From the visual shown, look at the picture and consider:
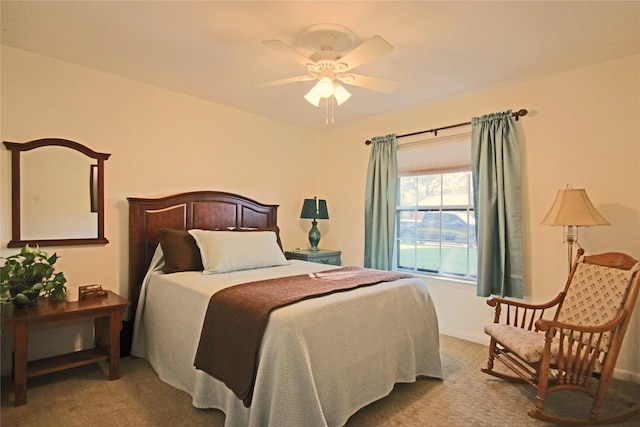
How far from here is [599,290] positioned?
2.43 meters

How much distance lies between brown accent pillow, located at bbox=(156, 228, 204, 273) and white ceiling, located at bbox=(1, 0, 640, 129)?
1417 millimetres

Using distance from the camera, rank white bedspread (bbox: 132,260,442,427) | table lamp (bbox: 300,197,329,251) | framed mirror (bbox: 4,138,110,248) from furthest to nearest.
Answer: table lamp (bbox: 300,197,329,251), framed mirror (bbox: 4,138,110,248), white bedspread (bbox: 132,260,442,427)

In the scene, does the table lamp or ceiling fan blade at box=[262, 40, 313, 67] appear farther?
the table lamp

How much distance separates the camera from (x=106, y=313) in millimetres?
2551

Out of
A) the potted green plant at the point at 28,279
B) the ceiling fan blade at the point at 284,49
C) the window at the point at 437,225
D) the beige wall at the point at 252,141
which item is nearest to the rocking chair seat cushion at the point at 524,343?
the beige wall at the point at 252,141

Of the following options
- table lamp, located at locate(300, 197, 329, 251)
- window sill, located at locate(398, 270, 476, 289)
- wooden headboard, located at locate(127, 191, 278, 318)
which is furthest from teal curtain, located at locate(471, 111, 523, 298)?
wooden headboard, located at locate(127, 191, 278, 318)

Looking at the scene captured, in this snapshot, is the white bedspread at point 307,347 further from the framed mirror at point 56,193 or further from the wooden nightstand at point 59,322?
the framed mirror at point 56,193

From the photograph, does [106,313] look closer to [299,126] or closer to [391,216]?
[391,216]

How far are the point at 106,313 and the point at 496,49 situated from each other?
344 centimetres

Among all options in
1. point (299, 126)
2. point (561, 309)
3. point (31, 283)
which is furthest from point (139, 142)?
point (561, 309)

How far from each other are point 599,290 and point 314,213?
2.92 meters

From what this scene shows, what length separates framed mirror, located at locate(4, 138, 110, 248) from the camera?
266cm

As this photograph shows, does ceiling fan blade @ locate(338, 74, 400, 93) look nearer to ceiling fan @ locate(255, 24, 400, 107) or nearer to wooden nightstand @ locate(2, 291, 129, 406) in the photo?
ceiling fan @ locate(255, 24, 400, 107)

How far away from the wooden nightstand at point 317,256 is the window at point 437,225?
0.80 metres
